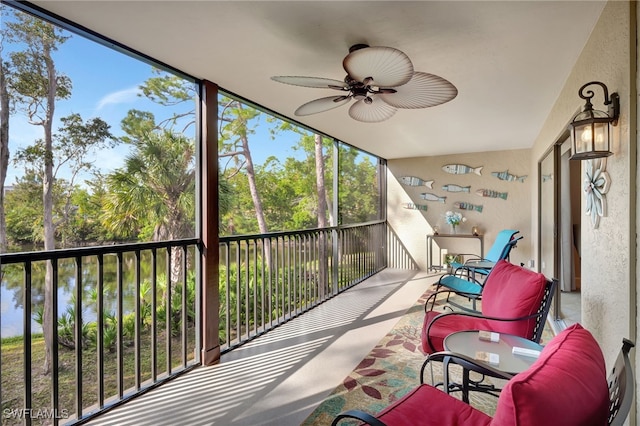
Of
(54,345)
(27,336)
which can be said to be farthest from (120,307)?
(27,336)

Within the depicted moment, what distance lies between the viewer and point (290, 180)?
895 centimetres

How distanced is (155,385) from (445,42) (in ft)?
10.5

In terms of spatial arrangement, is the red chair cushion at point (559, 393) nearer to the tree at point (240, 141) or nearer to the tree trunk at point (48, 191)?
the tree trunk at point (48, 191)

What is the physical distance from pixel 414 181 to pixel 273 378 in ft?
17.6

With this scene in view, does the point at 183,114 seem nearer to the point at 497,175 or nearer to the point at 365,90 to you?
the point at 365,90

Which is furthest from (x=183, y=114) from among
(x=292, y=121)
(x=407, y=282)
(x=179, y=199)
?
(x=407, y=282)

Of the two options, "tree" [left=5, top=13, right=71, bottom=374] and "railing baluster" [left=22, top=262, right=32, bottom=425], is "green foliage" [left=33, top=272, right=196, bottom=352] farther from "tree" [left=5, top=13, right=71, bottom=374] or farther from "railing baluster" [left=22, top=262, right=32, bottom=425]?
"railing baluster" [left=22, top=262, right=32, bottom=425]

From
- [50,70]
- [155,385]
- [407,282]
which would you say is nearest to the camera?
[155,385]

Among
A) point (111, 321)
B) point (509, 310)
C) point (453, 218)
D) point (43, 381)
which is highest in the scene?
point (453, 218)

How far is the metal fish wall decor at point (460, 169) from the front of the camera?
6.38 metres

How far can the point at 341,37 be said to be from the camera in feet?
6.88

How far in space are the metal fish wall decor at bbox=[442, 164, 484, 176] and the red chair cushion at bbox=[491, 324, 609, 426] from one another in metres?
5.95

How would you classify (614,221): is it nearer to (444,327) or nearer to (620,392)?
(620,392)

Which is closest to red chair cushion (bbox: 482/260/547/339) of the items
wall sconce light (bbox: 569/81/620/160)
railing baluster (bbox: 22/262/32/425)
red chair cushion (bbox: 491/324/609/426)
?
wall sconce light (bbox: 569/81/620/160)
